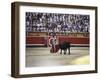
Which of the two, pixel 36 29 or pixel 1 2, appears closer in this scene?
pixel 1 2

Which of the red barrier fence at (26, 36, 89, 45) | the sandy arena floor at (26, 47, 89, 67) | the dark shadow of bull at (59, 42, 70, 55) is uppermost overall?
the red barrier fence at (26, 36, 89, 45)

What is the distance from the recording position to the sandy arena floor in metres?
2.01

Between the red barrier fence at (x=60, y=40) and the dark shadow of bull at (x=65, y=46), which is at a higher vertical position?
the red barrier fence at (x=60, y=40)

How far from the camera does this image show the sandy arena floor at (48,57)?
6.60ft

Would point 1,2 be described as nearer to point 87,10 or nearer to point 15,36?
point 15,36

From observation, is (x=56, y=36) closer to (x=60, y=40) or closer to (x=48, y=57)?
(x=60, y=40)

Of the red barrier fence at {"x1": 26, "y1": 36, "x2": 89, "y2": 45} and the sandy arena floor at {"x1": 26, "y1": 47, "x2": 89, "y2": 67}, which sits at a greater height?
the red barrier fence at {"x1": 26, "y1": 36, "x2": 89, "y2": 45}

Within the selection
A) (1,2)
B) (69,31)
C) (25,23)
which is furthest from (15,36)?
(69,31)

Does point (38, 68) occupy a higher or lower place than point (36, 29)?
lower

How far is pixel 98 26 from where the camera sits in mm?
2307

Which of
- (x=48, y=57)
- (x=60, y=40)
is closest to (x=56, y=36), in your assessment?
(x=60, y=40)

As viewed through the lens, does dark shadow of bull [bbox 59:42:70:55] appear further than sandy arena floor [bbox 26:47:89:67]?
Yes

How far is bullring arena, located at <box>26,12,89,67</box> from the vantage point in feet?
6.61

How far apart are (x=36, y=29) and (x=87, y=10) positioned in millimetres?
532
